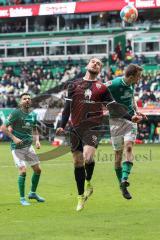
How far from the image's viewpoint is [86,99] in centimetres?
1269

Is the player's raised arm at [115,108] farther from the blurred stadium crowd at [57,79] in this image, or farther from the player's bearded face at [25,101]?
the blurred stadium crowd at [57,79]

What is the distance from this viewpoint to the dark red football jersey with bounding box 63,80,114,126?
12.7 metres

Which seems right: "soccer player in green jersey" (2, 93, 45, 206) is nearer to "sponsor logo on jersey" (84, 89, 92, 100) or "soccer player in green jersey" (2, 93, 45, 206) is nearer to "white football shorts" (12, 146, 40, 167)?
"white football shorts" (12, 146, 40, 167)

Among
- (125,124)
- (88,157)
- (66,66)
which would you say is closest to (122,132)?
(125,124)

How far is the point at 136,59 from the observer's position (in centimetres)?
4694

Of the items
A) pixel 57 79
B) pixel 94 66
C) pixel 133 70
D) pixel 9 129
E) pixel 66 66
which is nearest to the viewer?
pixel 94 66

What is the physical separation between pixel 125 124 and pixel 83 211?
87.5 inches

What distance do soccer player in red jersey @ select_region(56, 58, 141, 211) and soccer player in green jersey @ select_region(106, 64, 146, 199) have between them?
0.65m

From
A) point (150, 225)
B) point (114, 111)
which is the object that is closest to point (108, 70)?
point (114, 111)

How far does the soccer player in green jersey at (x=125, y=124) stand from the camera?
1337cm

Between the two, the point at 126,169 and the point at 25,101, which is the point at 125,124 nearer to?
the point at 126,169

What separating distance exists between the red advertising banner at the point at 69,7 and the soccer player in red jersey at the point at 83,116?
3768 cm

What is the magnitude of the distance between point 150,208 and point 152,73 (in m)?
32.4

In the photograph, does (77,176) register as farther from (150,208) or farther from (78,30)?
(78,30)
